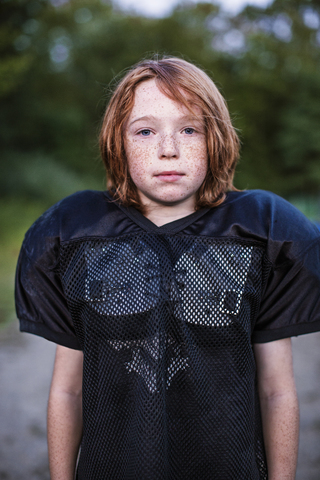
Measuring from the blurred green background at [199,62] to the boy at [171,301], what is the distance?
1414 cm

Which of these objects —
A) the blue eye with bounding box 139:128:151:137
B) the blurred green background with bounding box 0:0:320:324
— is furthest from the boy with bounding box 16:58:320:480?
the blurred green background with bounding box 0:0:320:324

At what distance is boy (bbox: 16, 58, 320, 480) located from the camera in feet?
3.90

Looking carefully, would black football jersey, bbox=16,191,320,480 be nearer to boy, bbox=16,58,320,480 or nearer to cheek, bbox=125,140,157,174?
boy, bbox=16,58,320,480

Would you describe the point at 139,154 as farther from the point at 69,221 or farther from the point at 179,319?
the point at 179,319

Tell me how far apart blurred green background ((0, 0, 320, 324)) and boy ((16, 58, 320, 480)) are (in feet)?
46.4

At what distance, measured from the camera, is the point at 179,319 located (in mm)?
1180

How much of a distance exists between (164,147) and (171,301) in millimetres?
430

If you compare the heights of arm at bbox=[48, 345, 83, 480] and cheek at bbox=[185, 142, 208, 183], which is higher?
cheek at bbox=[185, 142, 208, 183]

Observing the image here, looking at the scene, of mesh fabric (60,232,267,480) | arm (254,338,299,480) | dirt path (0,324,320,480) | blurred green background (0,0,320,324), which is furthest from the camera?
blurred green background (0,0,320,324)

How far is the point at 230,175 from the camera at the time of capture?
4.83 feet

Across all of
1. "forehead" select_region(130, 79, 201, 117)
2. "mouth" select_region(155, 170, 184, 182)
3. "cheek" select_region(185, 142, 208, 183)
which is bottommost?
"mouth" select_region(155, 170, 184, 182)

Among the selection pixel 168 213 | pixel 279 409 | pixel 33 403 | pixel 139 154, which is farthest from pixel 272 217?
pixel 33 403

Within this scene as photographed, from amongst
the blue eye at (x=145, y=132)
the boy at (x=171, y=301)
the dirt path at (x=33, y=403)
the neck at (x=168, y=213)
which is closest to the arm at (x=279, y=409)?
the boy at (x=171, y=301)

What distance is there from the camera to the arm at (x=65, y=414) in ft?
4.40
